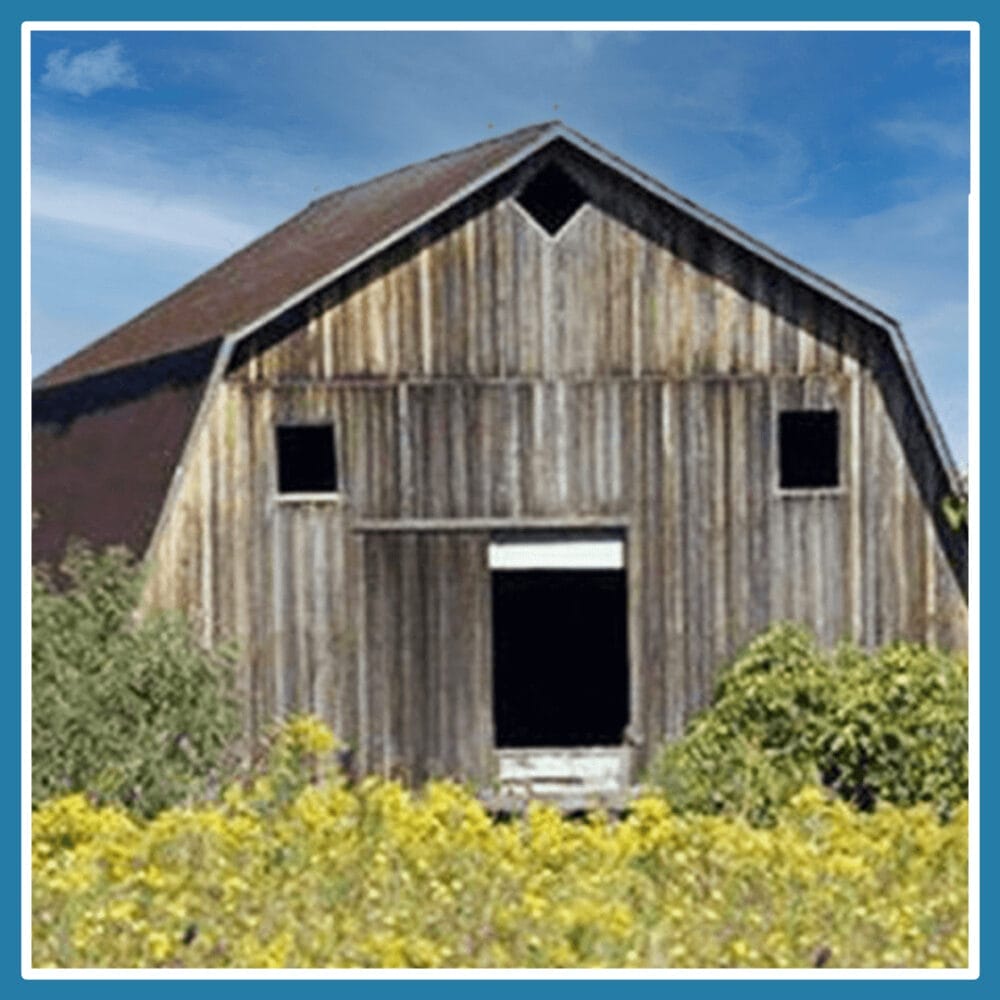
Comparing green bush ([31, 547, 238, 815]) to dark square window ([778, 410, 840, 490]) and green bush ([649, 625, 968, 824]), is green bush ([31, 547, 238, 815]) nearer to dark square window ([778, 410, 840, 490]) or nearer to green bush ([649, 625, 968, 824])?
green bush ([649, 625, 968, 824])

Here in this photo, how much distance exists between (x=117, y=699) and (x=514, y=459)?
3.99m

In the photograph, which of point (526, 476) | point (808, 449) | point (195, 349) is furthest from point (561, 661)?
point (195, 349)

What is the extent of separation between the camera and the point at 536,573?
26500mm

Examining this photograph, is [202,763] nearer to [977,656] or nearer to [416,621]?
Answer: [416,621]

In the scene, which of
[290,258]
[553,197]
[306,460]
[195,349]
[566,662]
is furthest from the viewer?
[566,662]

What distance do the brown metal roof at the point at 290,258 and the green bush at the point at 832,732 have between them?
420 centimetres

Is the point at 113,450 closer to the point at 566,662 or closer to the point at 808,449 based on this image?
the point at 808,449

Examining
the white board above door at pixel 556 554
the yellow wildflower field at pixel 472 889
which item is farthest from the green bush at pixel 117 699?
the white board above door at pixel 556 554

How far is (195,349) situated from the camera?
1977cm

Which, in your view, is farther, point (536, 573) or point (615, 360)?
point (536, 573)

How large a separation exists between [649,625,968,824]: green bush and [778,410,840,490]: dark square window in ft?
4.48

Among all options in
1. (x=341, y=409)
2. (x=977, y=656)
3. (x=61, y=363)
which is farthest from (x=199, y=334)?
(x=977, y=656)

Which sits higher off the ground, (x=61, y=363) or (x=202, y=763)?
(x=61, y=363)

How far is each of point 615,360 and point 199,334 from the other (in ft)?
10.2
